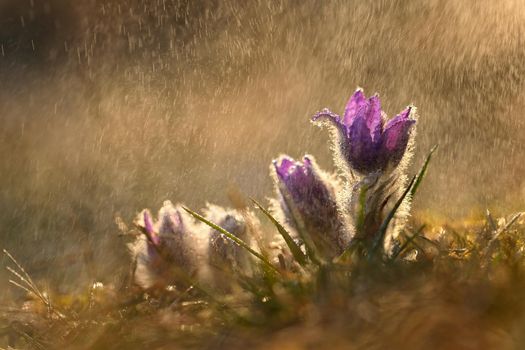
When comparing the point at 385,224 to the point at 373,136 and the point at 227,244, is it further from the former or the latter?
the point at 227,244

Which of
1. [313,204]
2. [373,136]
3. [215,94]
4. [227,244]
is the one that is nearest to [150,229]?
[227,244]

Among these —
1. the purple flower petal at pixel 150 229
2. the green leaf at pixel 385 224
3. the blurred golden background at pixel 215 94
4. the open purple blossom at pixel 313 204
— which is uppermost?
the blurred golden background at pixel 215 94

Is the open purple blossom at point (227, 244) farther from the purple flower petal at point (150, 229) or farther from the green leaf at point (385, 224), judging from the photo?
the green leaf at point (385, 224)

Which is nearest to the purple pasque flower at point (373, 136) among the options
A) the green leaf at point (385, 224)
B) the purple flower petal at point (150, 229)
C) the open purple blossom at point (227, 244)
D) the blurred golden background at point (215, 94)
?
the green leaf at point (385, 224)

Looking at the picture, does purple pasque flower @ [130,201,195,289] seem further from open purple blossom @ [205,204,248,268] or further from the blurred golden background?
the blurred golden background

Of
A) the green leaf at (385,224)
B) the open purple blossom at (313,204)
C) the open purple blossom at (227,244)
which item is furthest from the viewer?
the open purple blossom at (227,244)

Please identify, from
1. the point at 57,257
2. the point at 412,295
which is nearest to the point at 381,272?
the point at 412,295

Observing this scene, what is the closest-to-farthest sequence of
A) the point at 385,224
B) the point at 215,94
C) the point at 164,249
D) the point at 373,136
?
the point at 385,224 < the point at 373,136 < the point at 164,249 < the point at 215,94
